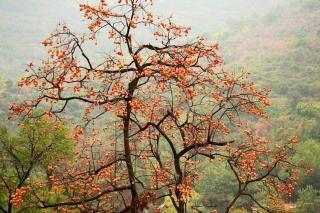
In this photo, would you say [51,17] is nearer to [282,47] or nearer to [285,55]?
[282,47]

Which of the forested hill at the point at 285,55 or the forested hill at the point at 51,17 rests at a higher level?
the forested hill at the point at 51,17

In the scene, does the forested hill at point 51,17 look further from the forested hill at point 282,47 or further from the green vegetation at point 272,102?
the forested hill at point 282,47

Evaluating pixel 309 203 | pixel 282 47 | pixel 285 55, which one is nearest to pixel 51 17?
pixel 282 47

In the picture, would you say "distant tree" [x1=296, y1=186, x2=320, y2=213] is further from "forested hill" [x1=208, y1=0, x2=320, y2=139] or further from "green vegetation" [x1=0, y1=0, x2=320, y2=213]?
"forested hill" [x1=208, y1=0, x2=320, y2=139]

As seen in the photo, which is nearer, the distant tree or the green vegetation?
the green vegetation

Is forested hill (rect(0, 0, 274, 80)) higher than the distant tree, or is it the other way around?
forested hill (rect(0, 0, 274, 80))

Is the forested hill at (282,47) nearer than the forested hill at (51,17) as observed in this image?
Yes

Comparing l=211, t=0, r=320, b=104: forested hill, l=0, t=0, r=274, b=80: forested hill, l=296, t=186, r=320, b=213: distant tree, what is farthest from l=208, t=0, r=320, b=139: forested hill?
l=0, t=0, r=274, b=80: forested hill

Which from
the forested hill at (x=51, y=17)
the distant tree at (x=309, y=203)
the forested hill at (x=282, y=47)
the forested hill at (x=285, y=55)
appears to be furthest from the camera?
the forested hill at (x=51, y=17)

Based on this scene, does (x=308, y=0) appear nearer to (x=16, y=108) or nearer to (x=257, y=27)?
(x=257, y=27)

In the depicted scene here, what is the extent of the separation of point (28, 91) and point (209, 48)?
69.7m

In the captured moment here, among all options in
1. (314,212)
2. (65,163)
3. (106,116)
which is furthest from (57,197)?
(106,116)

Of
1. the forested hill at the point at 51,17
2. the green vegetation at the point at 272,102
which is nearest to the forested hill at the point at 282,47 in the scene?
the green vegetation at the point at 272,102

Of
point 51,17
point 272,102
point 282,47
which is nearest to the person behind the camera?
point 272,102
